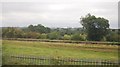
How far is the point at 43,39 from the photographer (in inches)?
349

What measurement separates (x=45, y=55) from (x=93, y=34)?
82.7 inches

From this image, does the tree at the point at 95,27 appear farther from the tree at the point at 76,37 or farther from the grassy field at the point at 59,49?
the grassy field at the point at 59,49

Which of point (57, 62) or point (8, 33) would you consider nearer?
point (57, 62)

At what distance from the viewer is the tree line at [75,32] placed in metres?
8.43

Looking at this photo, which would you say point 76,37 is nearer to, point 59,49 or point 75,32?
point 75,32

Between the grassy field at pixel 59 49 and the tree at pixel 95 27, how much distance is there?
440mm

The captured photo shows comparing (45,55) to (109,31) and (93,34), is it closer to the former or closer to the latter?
(93,34)

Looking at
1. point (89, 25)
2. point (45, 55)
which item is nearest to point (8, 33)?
point (45, 55)

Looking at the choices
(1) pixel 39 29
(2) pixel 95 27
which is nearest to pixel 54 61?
(1) pixel 39 29

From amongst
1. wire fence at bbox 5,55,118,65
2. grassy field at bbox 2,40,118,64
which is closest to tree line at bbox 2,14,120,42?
grassy field at bbox 2,40,118,64

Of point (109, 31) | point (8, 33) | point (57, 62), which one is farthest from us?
point (8, 33)

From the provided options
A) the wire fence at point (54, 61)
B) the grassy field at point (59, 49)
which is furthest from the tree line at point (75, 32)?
the wire fence at point (54, 61)

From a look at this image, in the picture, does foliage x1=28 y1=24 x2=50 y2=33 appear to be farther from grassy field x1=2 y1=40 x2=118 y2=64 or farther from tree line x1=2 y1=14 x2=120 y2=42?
grassy field x1=2 y1=40 x2=118 y2=64

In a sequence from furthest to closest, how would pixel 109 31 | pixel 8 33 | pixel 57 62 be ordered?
pixel 8 33 < pixel 109 31 < pixel 57 62
